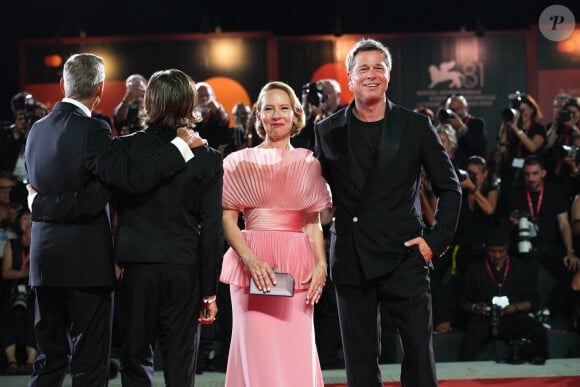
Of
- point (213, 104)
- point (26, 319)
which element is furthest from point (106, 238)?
point (213, 104)

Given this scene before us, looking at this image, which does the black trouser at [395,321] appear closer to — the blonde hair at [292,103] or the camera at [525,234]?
the blonde hair at [292,103]

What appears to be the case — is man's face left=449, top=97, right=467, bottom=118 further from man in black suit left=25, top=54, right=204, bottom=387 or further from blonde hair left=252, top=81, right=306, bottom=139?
man in black suit left=25, top=54, right=204, bottom=387

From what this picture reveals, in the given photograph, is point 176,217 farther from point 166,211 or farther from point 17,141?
point 17,141

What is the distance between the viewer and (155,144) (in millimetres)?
3387

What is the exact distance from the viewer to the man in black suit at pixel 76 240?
3.42 metres

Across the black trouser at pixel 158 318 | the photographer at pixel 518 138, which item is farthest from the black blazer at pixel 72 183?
the photographer at pixel 518 138

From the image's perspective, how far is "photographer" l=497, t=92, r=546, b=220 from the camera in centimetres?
742

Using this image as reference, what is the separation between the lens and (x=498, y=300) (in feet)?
20.9

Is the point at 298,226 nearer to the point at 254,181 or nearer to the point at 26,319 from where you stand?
the point at 254,181

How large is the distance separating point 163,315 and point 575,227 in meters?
4.46

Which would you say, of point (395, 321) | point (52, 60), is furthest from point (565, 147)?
point (52, 60)

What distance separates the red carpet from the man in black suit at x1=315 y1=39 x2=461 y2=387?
1.81m

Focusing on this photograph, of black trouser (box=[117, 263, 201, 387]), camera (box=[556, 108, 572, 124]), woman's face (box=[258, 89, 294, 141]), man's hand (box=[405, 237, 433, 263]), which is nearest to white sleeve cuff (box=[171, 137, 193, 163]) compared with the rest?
black trouser (box=[117, 263, 201, 387])

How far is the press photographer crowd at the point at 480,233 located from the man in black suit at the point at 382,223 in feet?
7.77
